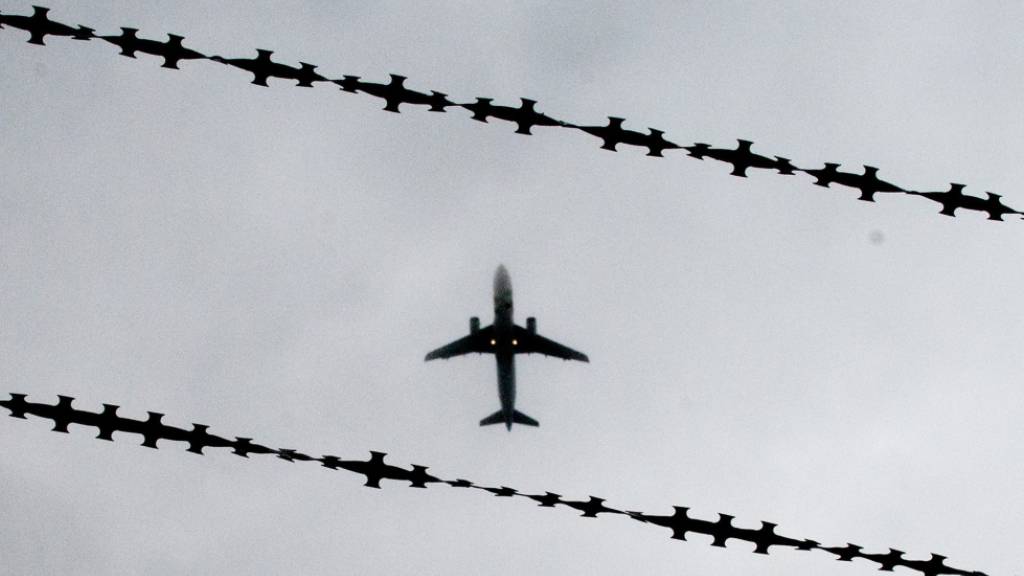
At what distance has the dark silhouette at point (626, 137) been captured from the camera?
10.6 meters

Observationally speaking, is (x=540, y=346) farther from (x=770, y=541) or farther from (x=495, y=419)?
(x=770, y=541)

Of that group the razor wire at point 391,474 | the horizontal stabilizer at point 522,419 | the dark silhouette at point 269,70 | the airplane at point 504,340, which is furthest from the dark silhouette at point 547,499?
the horizontal stabilizer at point 522,419

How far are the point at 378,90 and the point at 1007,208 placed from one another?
5.78 m

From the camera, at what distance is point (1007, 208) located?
10.7 m

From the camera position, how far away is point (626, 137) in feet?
35.2

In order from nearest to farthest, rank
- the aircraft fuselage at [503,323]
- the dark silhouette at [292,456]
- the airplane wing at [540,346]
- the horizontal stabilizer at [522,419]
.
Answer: the dark silhouette at [292,456] → the aircraft fuselage at [503,323] → the airplane wing at [540,346] → the horizontal stabilizer at [522,419]

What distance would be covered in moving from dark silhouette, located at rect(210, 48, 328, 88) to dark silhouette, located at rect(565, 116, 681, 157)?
7.76 ft

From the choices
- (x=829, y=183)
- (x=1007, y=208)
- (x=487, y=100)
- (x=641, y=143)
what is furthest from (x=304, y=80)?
(x=1007, y=208)

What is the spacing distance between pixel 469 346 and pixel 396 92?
68.2 meters

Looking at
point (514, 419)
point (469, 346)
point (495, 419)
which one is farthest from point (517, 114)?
point (495, 419)

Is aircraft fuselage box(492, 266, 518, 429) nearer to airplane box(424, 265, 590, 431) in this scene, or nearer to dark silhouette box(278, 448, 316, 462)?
airplane box(424, 265, 590, 431)

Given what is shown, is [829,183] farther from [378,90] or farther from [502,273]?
[502,273]

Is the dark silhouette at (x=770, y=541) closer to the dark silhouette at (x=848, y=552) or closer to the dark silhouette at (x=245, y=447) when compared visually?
the dark silhouette at (x=848, y=552)

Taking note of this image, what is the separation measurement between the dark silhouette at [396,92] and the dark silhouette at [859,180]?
11.2ft
